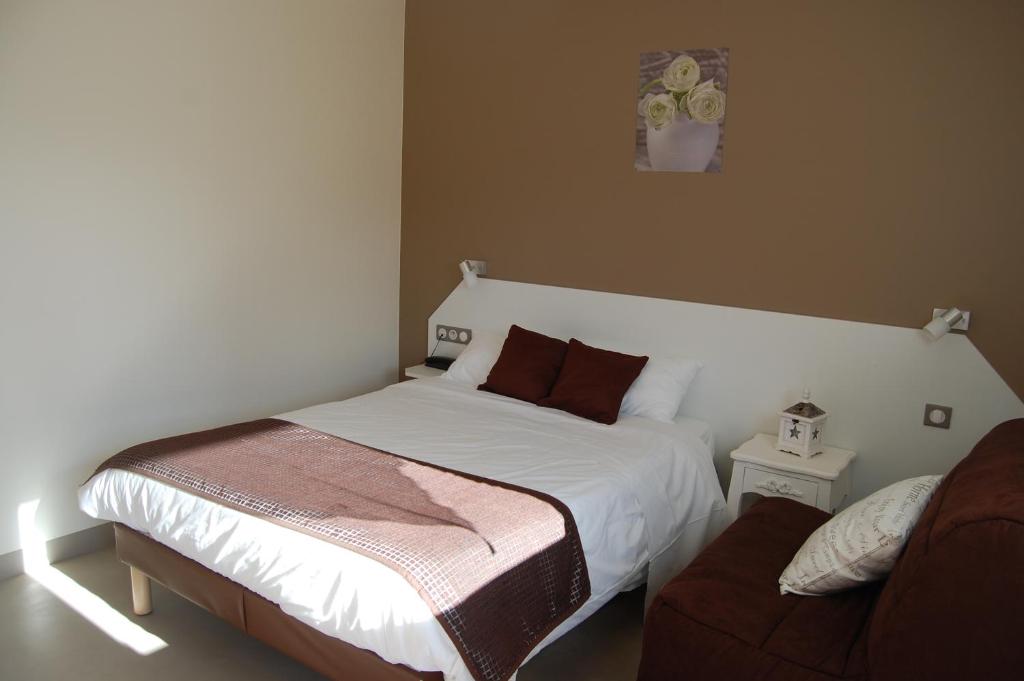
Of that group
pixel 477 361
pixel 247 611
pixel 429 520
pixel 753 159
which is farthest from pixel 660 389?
pixel 247 611

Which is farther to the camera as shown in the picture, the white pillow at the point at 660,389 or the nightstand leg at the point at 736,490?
the white pillow at the point at 660,389

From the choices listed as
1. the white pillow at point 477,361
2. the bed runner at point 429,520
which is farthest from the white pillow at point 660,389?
the bed runner at point 429,520

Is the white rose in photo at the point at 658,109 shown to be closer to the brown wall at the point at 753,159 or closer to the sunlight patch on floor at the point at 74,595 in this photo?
the brown wall at the point at 753,159

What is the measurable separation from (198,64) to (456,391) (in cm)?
188

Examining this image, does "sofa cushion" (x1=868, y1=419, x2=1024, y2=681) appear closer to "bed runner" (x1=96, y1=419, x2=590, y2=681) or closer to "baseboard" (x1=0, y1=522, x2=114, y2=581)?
"bed runner" (x1=96, y1=419, x2=590, y2=681)

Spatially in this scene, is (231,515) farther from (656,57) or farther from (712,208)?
(656,57)

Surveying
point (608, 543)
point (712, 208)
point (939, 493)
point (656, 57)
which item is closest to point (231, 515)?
point (608, 543)

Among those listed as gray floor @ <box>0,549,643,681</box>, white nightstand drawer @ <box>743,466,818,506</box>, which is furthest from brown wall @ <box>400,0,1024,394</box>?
gray floor @ <box>0,549,643,681</box>

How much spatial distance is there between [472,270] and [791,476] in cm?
202

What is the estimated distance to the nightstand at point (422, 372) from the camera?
173 inches

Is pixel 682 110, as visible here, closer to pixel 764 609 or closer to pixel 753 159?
pixel 753 159

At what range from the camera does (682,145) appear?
3633 mm

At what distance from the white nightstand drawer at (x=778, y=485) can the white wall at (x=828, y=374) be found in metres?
0.39

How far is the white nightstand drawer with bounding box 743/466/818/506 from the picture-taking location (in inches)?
121
